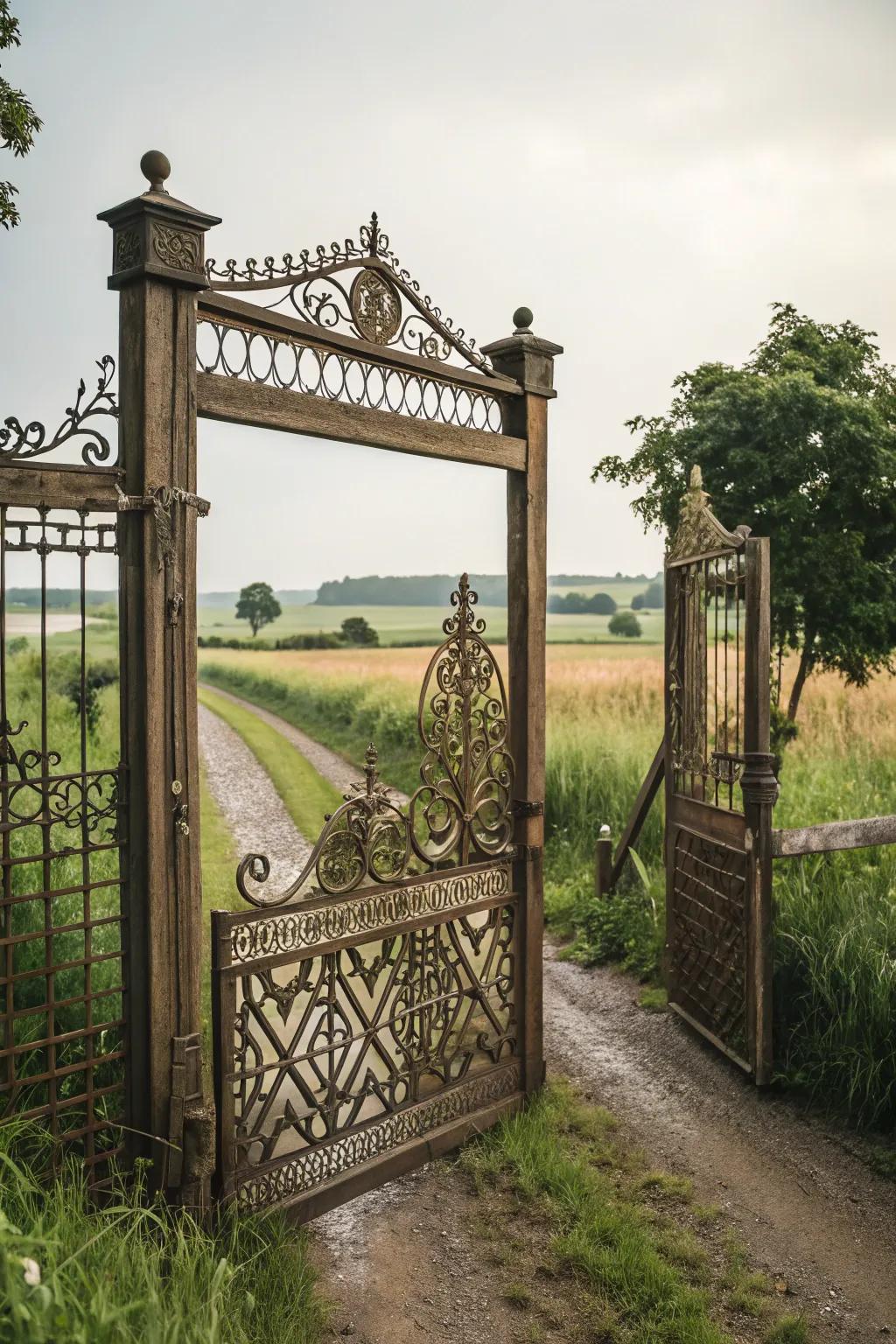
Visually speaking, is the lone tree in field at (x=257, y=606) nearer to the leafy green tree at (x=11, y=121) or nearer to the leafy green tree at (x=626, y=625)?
the leafy green tree at (x=626, y=625)

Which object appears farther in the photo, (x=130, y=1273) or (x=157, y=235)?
(x=157, y=235)

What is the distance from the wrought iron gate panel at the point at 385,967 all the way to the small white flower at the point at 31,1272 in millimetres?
1493

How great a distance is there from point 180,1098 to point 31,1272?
140 cm

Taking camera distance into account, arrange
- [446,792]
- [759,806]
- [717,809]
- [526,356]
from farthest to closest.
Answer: [717,809]
[759,806]
[526,356]
[446,792]

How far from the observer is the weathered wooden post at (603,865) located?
6.98 meters

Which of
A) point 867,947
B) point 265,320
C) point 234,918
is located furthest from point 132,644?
point 867,947

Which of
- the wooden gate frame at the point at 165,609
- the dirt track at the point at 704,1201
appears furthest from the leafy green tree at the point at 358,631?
the wooden gate frame at the point at 165,609

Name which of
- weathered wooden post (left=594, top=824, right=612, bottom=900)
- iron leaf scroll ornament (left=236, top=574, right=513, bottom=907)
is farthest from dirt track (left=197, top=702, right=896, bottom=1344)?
A: weathered wooden post (left=594, top=824, right=612, bottom=900)

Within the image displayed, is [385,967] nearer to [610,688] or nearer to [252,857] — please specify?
[252,857]

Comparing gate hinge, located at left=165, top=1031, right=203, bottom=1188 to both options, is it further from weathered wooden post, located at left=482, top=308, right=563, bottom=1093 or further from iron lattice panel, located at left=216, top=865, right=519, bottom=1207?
weathered wooden post, located at left=482, top=308, right=563, bottom=1093

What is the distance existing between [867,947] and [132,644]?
338 centimetres

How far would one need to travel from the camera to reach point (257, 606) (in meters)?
13.6

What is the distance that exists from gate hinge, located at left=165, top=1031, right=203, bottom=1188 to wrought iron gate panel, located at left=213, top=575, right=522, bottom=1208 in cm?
15

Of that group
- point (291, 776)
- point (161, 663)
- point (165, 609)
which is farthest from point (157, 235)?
point (291, 776)
